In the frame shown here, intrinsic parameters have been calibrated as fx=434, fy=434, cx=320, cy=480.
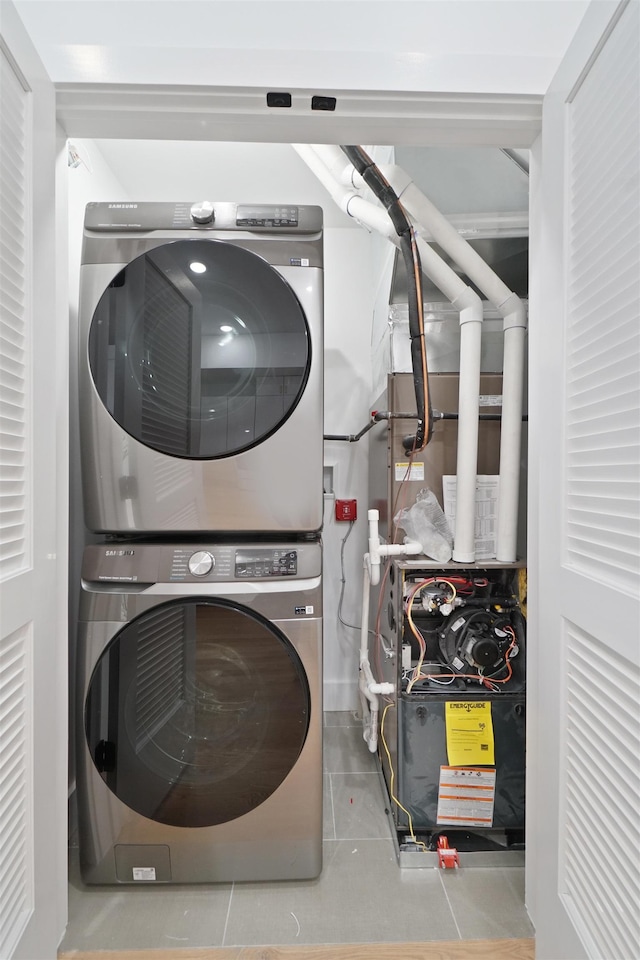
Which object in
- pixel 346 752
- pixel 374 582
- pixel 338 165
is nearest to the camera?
pixel 374 582

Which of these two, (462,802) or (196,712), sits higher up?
(196,712)

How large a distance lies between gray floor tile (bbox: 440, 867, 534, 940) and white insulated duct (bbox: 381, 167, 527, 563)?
0.85 metres

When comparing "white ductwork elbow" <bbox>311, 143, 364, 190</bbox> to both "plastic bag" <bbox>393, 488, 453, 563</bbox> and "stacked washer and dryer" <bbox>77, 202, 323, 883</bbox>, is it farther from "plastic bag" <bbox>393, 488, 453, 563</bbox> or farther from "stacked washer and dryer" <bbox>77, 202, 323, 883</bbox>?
"plastic bag" <bbox>393, 488, 453, 563</bbox>

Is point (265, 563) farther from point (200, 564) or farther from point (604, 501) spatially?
point (604, 501)

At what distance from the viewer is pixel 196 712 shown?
1.12 m

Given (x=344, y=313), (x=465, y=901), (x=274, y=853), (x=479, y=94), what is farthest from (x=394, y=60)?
(x=465, y=901)

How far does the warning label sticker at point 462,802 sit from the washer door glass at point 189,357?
111 centimetres

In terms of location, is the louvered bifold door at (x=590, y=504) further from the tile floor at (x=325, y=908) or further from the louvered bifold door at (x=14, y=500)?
the louvered bifold door at (x=14, y=500)

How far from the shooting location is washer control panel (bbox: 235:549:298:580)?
1.13 metres

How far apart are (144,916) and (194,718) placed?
474 mm

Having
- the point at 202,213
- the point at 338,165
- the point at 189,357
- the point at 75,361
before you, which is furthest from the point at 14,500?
the point at 338,165

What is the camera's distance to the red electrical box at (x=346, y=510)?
1954 millimetres

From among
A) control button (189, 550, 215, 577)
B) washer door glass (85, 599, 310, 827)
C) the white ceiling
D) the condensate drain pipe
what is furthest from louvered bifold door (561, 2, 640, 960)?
control button (189, 550, 215, 577)

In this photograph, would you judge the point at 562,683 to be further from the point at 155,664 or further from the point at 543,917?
the point at 155,664
